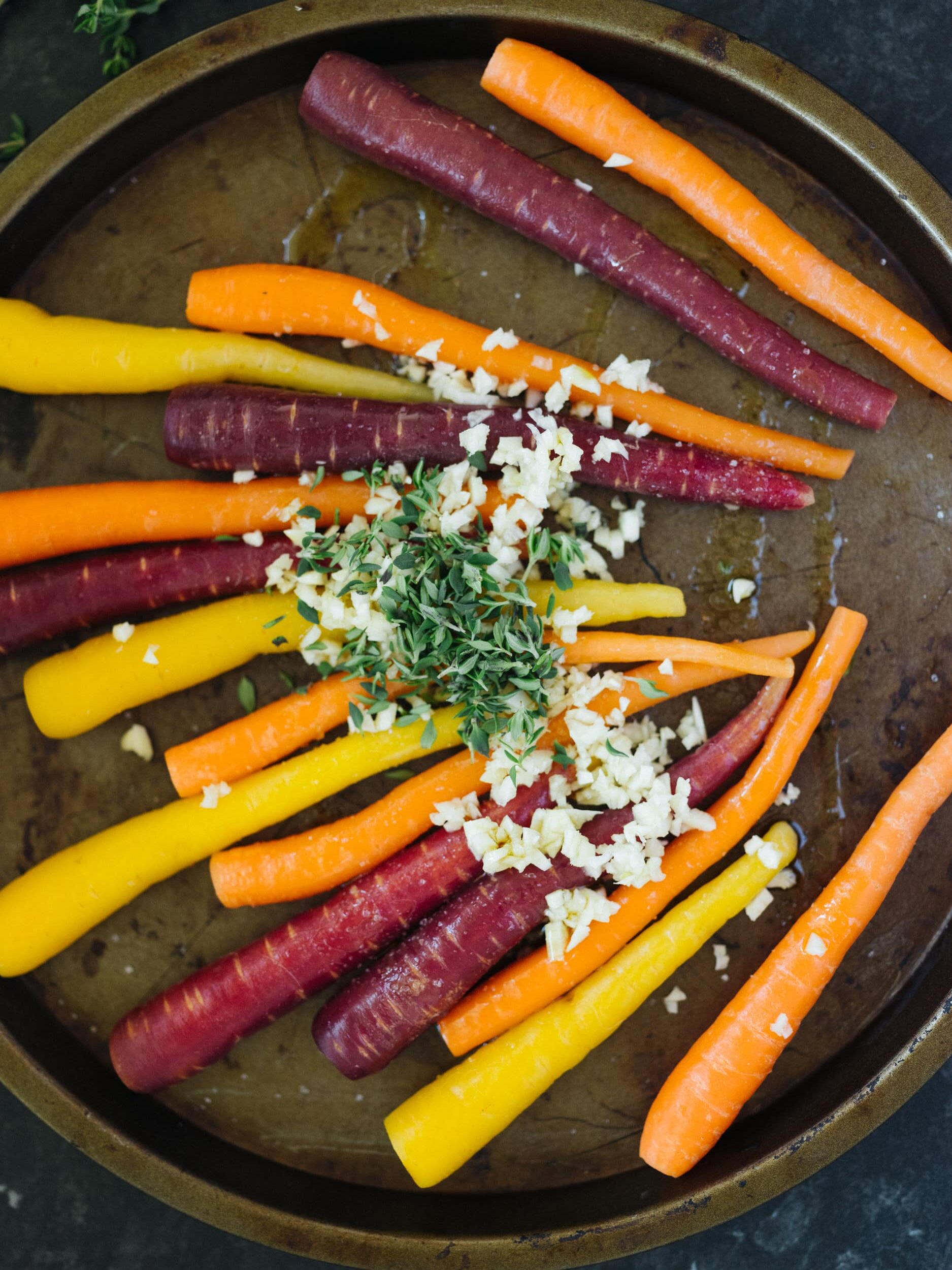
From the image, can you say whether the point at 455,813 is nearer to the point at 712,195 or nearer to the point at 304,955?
the point at 304,955

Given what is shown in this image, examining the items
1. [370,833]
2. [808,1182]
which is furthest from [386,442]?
[808,1182]

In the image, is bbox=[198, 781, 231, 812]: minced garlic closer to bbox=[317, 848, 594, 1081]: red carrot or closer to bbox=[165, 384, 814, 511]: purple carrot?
bbox=[317, 848, 594, 1081]: red carrot

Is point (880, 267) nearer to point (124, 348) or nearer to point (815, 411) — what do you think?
point (815, 411)

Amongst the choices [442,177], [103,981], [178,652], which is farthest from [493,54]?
[103,981]

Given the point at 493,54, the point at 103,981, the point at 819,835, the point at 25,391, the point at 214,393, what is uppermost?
the point at 493,54

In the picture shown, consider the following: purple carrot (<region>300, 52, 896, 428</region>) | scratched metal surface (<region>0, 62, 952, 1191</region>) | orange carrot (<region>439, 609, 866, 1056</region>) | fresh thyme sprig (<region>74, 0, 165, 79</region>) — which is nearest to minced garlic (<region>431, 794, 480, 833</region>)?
scratched metal surface (<region>0, 62, 952, 1191</region>)
